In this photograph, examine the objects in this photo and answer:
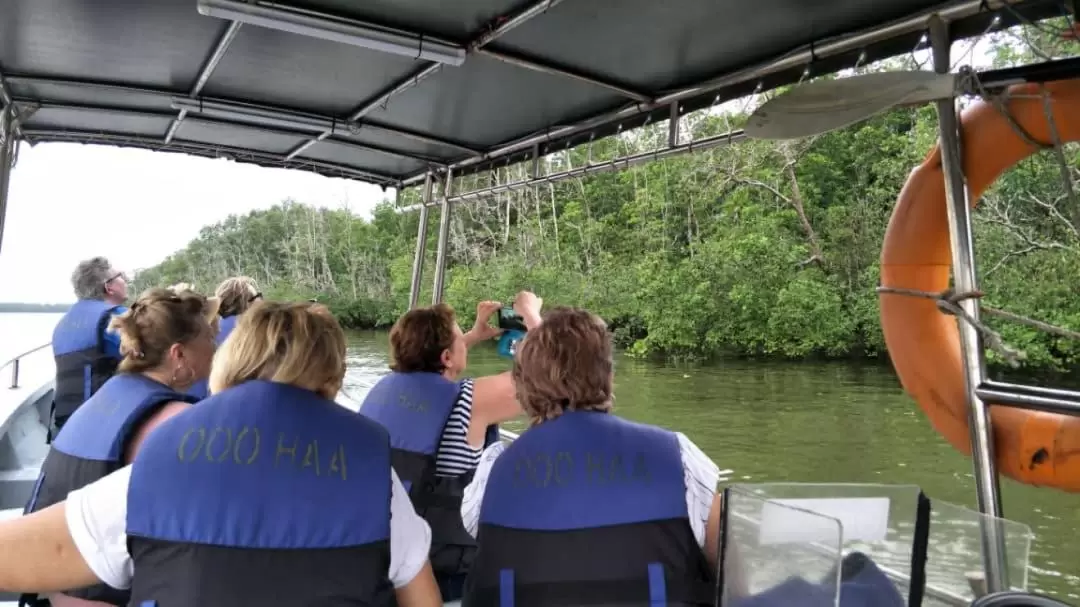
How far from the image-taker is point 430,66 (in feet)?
8.92

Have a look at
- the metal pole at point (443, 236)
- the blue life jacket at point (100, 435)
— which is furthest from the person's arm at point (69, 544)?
the metal pole at point (443, 236)

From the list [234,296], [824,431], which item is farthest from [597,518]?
[824,431]

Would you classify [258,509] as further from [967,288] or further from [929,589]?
[967,288]

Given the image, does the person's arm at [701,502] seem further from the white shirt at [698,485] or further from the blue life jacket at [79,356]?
the blue life jacket at [79,356]

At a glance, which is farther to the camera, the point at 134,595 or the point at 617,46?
the point at 617,46

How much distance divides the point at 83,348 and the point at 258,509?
7.70 feet

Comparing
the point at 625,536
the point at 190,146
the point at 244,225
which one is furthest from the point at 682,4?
the point at 244,225

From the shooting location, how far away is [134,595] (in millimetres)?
1039

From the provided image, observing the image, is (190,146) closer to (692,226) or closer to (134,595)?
(134,595)

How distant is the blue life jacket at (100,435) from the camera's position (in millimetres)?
1424

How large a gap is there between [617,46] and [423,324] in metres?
1.06

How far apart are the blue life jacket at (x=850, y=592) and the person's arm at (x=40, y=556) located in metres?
0.92

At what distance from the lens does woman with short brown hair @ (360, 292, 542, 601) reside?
202cm

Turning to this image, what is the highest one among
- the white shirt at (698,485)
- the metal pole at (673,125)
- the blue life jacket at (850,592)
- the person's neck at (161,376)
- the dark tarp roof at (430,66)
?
the dark tarp roof at (430,66)
